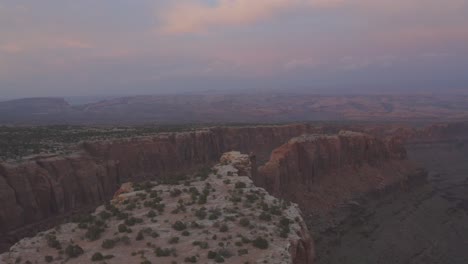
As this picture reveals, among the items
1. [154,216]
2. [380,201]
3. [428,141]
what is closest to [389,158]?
[380,201]

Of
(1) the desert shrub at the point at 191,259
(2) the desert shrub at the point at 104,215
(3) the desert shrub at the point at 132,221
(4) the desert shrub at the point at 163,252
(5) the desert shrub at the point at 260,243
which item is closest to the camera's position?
(1) the desert shrub at the point at 191,259

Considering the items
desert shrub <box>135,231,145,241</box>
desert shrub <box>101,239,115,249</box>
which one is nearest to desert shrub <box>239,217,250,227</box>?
desert shrub <box>135,231,145,241</box>

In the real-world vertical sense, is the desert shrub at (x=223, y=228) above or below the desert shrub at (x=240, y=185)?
below

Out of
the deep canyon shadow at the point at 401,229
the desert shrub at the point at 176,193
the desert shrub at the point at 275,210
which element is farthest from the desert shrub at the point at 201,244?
the deep canyon shadow at the point at 401,229

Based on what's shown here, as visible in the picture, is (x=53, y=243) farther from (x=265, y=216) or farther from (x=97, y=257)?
(x=265, y=216)

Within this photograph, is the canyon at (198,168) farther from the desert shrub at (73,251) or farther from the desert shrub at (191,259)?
the desert shrub at (191,259)

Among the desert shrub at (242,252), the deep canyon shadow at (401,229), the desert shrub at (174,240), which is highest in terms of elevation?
the desert shrub at (174,240)

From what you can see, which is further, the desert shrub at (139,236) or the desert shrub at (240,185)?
the desert shrub at (240,185)

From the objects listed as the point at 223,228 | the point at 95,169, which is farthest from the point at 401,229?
the point at 95,169
